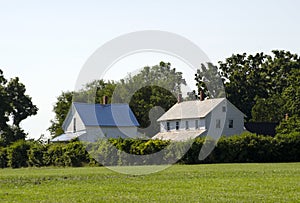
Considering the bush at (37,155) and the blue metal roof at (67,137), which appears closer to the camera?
the bush at (37,155)

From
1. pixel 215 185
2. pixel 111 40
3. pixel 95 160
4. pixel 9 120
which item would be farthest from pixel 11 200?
pixel 9 120

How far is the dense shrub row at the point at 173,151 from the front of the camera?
54.5 m

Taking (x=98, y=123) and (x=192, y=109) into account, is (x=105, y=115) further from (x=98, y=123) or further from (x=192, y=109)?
(x=192, y=109)

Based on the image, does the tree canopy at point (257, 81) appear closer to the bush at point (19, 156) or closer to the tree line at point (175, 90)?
the tree line at point (175, 90)

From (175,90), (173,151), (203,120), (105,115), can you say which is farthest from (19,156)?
(175,90)

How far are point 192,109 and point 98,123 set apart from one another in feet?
39.0

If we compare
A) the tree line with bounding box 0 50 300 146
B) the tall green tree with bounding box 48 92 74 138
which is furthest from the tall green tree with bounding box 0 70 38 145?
the tall green tree with bounding box 48 92 74 138

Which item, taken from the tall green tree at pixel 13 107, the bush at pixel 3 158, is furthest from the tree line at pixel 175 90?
the bush at pixel 3 158

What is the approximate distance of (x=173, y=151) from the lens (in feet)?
179

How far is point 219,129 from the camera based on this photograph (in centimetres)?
7869

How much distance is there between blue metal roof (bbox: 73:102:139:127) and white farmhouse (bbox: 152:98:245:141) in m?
4.92

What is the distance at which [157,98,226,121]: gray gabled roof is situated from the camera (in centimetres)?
7794

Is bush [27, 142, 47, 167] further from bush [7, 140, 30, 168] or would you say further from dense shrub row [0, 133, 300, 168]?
bush [7, 140, 30, 168]

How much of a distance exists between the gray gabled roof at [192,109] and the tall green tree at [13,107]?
20.1 meters
